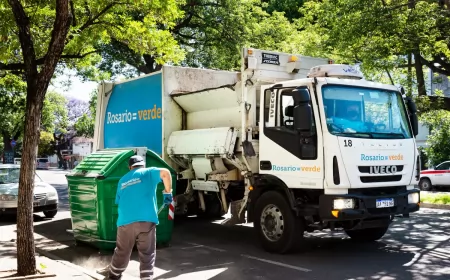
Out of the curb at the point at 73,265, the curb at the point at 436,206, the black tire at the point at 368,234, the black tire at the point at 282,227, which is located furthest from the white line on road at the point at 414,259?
the curb at the point at 436,206

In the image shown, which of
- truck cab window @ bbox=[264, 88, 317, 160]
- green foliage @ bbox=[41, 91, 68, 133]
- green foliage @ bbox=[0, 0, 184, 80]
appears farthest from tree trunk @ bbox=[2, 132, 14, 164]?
truck cab window @ bbox=[264, 88, 317, 160]

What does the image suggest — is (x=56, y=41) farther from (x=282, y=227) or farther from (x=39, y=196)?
(x=39, y=196)

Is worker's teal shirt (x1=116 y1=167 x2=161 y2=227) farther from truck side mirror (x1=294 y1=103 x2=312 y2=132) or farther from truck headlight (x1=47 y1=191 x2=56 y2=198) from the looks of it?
truck headlight (x1=47 y1=191 x2=56 y2=198)

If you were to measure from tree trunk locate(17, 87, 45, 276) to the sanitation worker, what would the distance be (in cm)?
117

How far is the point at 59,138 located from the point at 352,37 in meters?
63.7

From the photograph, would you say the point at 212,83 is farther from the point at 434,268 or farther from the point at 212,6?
the point at 212,6

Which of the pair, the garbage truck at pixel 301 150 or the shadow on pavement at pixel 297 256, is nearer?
the shadow on pavement at pixel 297 256

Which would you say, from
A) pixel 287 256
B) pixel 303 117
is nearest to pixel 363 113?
pixel 303 117

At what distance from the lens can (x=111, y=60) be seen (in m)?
20.5

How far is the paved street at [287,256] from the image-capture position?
6504 millimetres

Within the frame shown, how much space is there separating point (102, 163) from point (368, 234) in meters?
4.57

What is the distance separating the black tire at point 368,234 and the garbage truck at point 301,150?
0.06 ft

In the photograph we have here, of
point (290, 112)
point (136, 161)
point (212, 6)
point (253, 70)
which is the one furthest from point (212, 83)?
point (212, 6)

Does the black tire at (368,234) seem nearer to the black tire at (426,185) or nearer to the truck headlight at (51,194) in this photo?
the truck headlight at (51,194)
